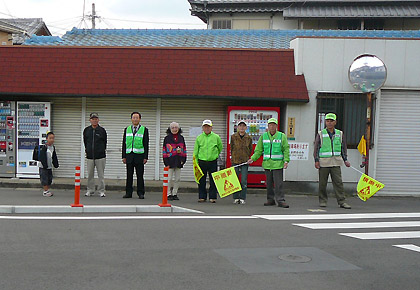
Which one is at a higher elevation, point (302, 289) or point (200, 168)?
point (200, 168)

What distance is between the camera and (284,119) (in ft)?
45.4

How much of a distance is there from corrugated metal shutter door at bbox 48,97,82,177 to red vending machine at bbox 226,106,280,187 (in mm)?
4272

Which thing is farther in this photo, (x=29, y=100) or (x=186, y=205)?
(x=29, y=100)

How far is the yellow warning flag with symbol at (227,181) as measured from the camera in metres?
11.2

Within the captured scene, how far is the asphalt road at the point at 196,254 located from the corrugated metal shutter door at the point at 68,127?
211 inches

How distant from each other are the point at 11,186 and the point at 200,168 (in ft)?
17.6

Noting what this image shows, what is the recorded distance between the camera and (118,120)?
1423cm

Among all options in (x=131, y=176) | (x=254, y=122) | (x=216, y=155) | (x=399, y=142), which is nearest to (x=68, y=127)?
(x=131, y=176)

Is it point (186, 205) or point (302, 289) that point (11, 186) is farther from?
point (302, 289)

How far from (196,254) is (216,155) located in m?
5.17

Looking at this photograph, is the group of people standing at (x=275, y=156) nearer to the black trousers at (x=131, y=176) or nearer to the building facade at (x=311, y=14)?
the black trousers at (x=131, y=176)

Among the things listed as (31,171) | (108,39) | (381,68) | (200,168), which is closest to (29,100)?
(31,171)

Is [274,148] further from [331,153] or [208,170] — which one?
[208,170]

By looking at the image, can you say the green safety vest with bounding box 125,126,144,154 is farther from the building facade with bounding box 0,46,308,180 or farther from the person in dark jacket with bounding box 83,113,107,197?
the building facade with bounding box 0,46,308,180
